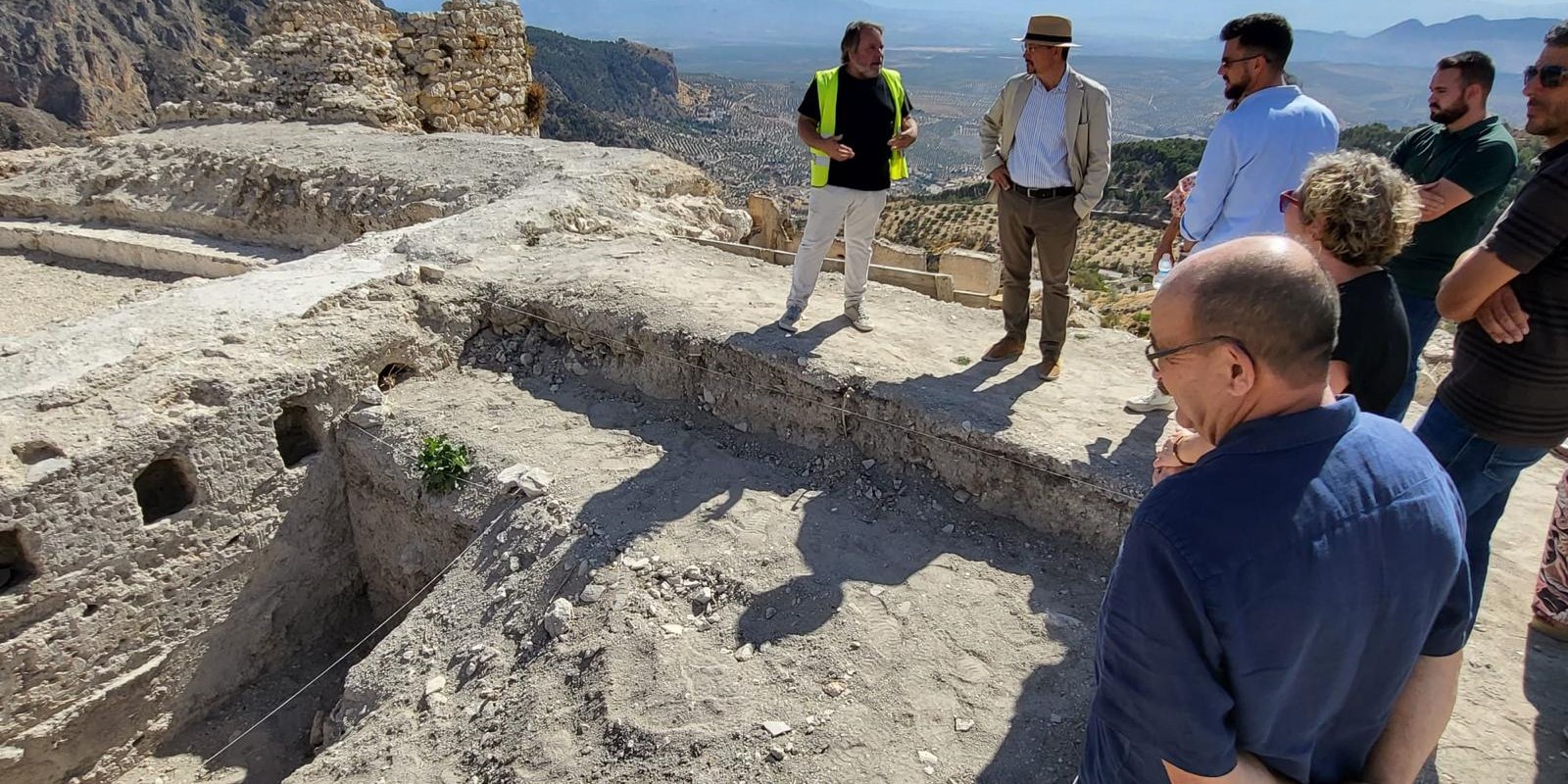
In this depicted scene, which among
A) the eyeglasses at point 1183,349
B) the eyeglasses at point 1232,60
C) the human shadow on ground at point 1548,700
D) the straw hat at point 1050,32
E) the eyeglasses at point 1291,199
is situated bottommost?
the human shadow on ground at point 1548,700

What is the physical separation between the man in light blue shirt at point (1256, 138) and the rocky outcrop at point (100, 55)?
52517 mm

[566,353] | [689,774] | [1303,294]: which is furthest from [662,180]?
[1303,294]

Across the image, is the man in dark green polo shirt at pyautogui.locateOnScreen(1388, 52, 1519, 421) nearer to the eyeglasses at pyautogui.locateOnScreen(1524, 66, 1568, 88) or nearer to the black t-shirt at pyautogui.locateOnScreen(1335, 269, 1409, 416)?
the eyeglasses at pyautogui.locateOnScreen(1524, 66, 1568, 88)

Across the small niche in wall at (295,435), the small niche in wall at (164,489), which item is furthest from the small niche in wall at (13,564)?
the small niche in wall at (295,435)

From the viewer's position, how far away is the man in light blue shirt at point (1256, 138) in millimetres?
4293

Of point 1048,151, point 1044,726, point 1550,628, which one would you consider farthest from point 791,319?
point 1550,628

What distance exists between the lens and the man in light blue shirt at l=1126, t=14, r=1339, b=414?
4293mm

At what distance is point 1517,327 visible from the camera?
3174mm

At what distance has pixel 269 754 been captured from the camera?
5859mm

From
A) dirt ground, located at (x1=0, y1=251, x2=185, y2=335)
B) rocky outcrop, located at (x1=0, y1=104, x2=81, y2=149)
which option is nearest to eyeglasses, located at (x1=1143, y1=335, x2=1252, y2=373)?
dirt ground, located at (x1=0, y1=251, x2=185, y2=335)

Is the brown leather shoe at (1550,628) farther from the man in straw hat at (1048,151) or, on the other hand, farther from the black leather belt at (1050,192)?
the black leather belt at (1050,192)

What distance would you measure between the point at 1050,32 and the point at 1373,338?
3.10 metres

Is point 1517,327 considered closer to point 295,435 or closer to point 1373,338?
point 1373,338

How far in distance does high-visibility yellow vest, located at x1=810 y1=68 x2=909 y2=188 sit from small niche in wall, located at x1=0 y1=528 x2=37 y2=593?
525 centimetres
